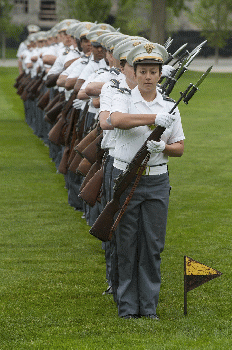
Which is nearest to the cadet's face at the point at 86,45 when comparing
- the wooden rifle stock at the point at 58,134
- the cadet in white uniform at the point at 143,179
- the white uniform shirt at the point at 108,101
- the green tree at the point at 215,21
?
the wooden rifle stock at the point at 58,134

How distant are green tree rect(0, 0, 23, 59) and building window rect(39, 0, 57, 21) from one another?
22.4 feet

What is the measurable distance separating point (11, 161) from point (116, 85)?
8.53m

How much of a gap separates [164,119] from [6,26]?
5612 centimetres

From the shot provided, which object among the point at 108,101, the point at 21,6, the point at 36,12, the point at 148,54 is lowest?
the point at 36,12

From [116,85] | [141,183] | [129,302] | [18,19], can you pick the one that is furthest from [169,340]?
[18,19]

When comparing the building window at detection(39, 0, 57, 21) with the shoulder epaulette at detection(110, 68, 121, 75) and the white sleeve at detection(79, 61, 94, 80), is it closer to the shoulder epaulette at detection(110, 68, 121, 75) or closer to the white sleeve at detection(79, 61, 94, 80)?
the white sleeve at detection(79, 61, 94, 80)

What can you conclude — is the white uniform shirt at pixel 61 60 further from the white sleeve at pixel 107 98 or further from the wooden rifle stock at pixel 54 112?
the white sleeve at pixel 107 98

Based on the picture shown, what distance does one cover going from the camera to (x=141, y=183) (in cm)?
557

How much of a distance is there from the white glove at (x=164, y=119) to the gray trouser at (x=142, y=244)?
1.79ft

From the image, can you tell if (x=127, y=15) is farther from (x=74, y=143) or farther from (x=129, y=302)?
(x=129, y=302)

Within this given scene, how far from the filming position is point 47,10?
67875mm

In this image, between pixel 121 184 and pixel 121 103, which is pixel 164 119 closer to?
pixel 121 103

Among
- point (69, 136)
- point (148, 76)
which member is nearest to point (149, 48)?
point (148, 76)

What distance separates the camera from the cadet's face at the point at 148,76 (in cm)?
539
